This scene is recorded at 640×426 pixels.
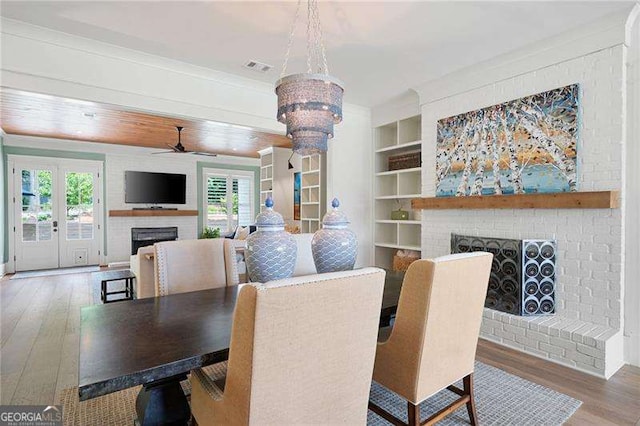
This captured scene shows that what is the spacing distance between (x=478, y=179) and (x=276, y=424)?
3.08 meters

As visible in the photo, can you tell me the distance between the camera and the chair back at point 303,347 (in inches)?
37.7

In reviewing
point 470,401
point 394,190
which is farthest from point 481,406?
point 394,190

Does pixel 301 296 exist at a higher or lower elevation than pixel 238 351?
higher

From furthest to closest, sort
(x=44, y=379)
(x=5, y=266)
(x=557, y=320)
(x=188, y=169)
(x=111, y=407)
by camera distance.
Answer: (x=188, y=169) < (x=5, y=266) < (x=557, y=320) < (x=44, y=379) < (x=111, y=407)

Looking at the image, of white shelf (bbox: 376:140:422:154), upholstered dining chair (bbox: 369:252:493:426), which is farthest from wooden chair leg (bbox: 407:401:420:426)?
white shelf (bbox: 376:140:422:154)

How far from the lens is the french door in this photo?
256 inches

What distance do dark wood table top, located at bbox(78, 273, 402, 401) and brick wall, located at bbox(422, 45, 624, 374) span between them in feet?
5.62

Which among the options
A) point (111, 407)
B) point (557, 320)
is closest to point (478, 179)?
point (557, 320)

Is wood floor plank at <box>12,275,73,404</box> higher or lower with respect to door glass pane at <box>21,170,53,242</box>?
lower

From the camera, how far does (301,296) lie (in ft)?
3.24

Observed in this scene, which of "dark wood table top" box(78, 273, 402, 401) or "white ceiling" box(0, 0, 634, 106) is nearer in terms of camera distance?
"dark wood table top" box(78, 273, 402, 401)

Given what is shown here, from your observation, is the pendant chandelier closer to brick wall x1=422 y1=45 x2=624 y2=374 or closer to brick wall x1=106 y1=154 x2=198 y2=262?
brick wall x1=422 y1=45 x2=624 y2=374

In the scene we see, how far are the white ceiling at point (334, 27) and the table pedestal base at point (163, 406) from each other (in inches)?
92.6

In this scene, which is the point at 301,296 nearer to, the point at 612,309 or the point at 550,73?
the point at 612,309
